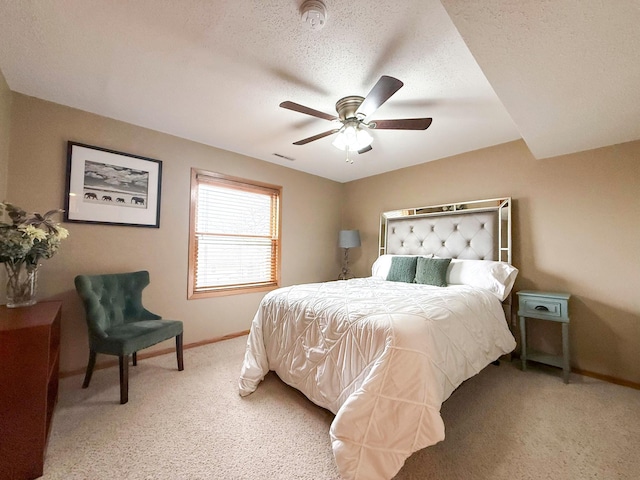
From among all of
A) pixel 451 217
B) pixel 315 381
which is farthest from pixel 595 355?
pixel 315 381

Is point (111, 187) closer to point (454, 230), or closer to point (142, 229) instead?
point (142, 229)

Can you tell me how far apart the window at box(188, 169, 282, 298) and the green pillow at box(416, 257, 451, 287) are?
2.01 metres

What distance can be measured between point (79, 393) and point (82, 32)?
2549mm

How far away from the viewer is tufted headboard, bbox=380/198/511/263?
2.85 metres

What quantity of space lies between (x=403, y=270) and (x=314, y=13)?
2.57 metres

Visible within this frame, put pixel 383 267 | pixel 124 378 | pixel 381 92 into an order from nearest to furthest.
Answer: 1. pixel 381 92
2. pixel 124 378
3. pixel 383 267

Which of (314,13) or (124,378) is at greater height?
(314,13)

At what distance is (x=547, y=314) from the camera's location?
7.72ft

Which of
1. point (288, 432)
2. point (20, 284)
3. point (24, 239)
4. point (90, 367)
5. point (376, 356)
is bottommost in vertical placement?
point (288, 432)

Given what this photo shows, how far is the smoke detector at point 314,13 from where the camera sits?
124 cm

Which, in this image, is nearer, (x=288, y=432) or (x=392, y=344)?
(x=392, y=344)

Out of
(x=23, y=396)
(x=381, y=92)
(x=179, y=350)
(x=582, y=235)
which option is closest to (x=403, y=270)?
(x=582, y=235)

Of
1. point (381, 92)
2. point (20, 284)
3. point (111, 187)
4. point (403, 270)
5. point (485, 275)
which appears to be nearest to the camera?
point (381, 92)

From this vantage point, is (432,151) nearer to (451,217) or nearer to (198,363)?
(451,217)
